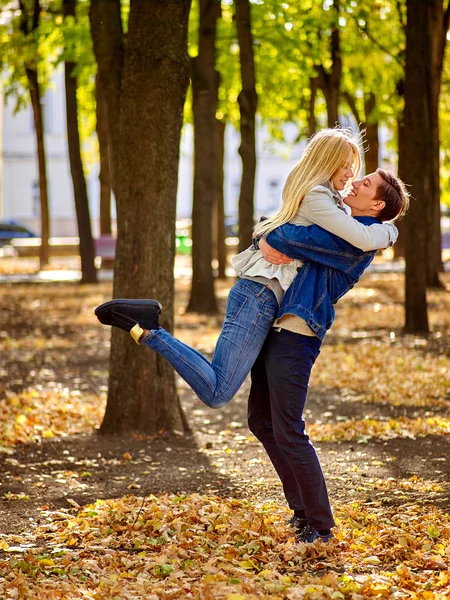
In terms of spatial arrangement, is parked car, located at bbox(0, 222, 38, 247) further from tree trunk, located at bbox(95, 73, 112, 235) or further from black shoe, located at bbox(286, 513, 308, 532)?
black shoe, located at bbox(286, 513, 308, 532)

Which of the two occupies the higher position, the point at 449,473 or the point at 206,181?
the point at 206,181

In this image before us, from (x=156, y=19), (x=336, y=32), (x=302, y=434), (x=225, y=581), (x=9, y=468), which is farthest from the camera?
(x=336, y=32)

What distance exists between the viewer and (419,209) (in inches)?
567

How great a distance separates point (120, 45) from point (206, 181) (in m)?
8.04

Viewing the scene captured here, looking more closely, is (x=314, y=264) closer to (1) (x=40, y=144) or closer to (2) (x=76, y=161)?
(2) (x=76, y=161)

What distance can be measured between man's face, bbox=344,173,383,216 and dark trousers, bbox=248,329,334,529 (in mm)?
667

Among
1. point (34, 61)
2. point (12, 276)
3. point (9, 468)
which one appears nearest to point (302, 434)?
point (9, 468)

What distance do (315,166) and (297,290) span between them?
0.59 m

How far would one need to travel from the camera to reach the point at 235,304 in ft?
16.4

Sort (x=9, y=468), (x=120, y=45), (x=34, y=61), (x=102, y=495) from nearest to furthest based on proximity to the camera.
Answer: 1. (x=102, y=495)
2. (x=9, y=468)
3. (x=120, y=45)
4. (x=34, y=61)

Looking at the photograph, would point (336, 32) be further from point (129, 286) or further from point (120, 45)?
point (129, 286)

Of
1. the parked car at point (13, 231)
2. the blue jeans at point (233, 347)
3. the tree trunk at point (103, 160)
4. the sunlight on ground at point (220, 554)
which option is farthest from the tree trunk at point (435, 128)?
the parked car at point (13, 231)

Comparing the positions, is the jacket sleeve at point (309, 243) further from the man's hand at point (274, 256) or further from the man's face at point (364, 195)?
the man's face at point (364, 195)

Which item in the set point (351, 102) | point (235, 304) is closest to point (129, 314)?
point (235, 304)
